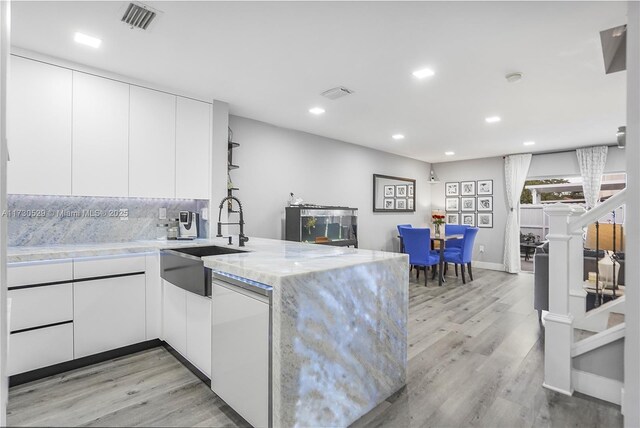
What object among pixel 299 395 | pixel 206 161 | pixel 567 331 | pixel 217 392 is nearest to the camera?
pixel 299 395

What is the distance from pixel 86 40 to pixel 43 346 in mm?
2226

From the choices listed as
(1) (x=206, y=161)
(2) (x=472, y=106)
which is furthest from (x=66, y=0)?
(2) (x=472, y=106)

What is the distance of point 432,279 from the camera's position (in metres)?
5.75

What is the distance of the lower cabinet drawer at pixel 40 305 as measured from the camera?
7.29 ft

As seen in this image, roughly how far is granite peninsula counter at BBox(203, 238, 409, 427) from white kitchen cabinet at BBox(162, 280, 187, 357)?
761 mm

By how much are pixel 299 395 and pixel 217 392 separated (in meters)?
0.68

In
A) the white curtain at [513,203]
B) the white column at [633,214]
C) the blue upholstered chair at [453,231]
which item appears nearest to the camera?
the white column at [633,214]

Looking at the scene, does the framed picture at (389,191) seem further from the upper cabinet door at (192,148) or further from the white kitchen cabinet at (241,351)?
the white kitchen cabinet at (241,351)

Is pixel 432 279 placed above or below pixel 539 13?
below

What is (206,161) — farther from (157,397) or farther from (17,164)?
(157,397)

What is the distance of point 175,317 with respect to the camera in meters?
2.61

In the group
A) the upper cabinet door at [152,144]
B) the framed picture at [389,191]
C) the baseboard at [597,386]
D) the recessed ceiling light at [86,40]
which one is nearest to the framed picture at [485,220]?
the framed picture at [389,191]

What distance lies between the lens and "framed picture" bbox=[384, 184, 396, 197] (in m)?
6.68

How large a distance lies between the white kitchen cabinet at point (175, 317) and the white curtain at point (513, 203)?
626 centimetres
